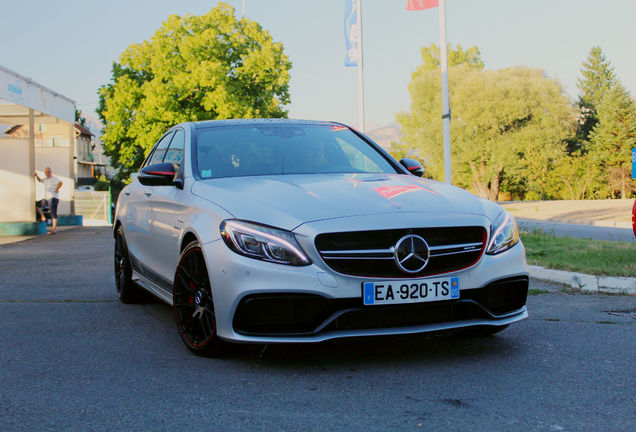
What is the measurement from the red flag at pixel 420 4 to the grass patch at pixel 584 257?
9598mm

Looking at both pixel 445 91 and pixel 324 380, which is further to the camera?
pixel 445 91

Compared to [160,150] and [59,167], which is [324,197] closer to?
[160,150]

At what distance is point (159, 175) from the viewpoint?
522cm

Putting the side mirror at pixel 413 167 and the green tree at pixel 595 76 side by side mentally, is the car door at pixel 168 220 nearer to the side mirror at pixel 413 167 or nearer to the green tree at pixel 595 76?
the side mirror at pixel 413 167

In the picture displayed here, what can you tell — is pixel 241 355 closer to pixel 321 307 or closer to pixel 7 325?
pixel 321 307

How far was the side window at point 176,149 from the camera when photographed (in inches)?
225

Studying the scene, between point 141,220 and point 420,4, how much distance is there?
15134mm

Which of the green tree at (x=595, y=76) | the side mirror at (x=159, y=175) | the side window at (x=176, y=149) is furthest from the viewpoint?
the green tree at (x=595, y=76)

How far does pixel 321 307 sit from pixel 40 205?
64.4 ft

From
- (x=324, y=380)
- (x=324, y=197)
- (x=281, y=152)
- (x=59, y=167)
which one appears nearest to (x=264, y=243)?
(x=324, y=197)

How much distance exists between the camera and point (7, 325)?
5676mm

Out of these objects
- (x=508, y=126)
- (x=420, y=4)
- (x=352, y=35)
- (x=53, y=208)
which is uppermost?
(x=420, y=4)

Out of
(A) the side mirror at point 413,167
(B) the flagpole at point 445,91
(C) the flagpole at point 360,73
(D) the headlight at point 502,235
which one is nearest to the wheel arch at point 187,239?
(D) the headlight at point 502,235

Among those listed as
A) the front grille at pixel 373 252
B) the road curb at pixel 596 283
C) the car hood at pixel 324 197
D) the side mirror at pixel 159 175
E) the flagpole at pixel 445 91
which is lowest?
the road curb at pixel 596 283
